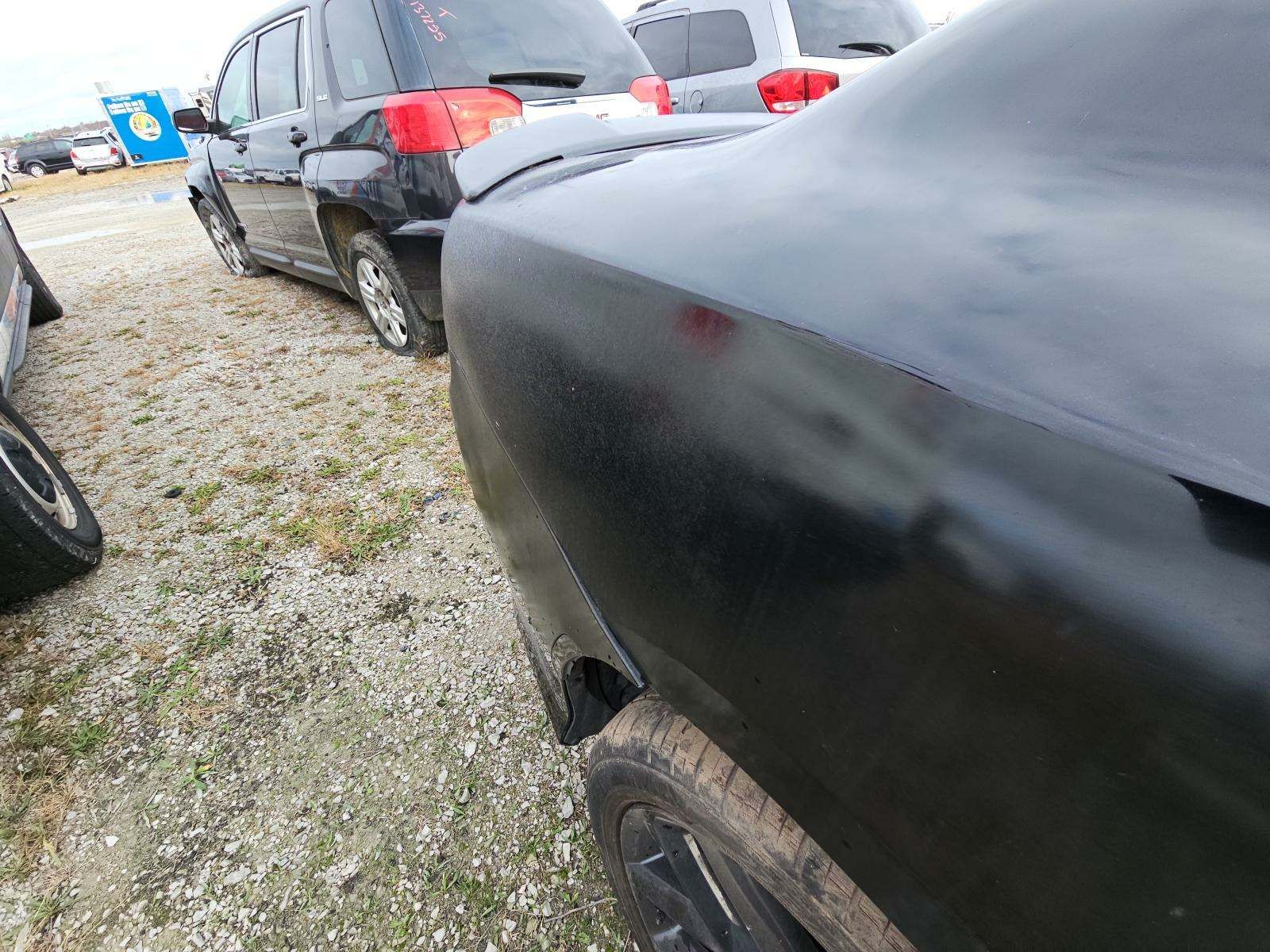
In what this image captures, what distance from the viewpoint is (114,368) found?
A: 181 inches

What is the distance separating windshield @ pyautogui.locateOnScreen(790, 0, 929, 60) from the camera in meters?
4.88

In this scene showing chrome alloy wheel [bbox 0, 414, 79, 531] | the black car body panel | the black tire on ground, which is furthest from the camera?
the black tire on ground

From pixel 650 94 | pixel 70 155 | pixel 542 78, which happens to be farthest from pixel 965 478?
pixel 70 155

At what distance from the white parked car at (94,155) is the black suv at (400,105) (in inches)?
1234

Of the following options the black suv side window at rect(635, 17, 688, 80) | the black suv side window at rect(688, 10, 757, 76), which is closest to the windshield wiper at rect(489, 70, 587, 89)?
the black suv side window at rect(688, 10, 757, 76)

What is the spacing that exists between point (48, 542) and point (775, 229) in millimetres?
2809

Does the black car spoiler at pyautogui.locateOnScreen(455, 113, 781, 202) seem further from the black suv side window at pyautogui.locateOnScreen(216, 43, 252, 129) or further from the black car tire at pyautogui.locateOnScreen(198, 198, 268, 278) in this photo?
the black car tire at pyautogui.locateOnScreen(198, 198, 268, 278)

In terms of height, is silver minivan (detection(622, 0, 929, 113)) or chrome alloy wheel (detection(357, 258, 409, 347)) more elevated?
silver minivan (detection(622, 0, 929, 113))

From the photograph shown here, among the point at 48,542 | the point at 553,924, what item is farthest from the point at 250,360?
the point at 553,924

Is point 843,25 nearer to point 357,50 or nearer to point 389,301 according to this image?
point 357,50

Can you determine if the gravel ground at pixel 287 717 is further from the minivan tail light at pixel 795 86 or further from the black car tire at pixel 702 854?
the minivan tail light at pixel 795 86

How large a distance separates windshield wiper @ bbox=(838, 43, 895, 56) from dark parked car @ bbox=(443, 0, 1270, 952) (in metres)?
5.17

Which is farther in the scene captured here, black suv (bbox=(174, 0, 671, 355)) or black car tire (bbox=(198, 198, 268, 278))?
black car tire (bbox=(198, 198, 268, 278))

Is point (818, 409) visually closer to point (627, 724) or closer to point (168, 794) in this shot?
point (627, 724)
